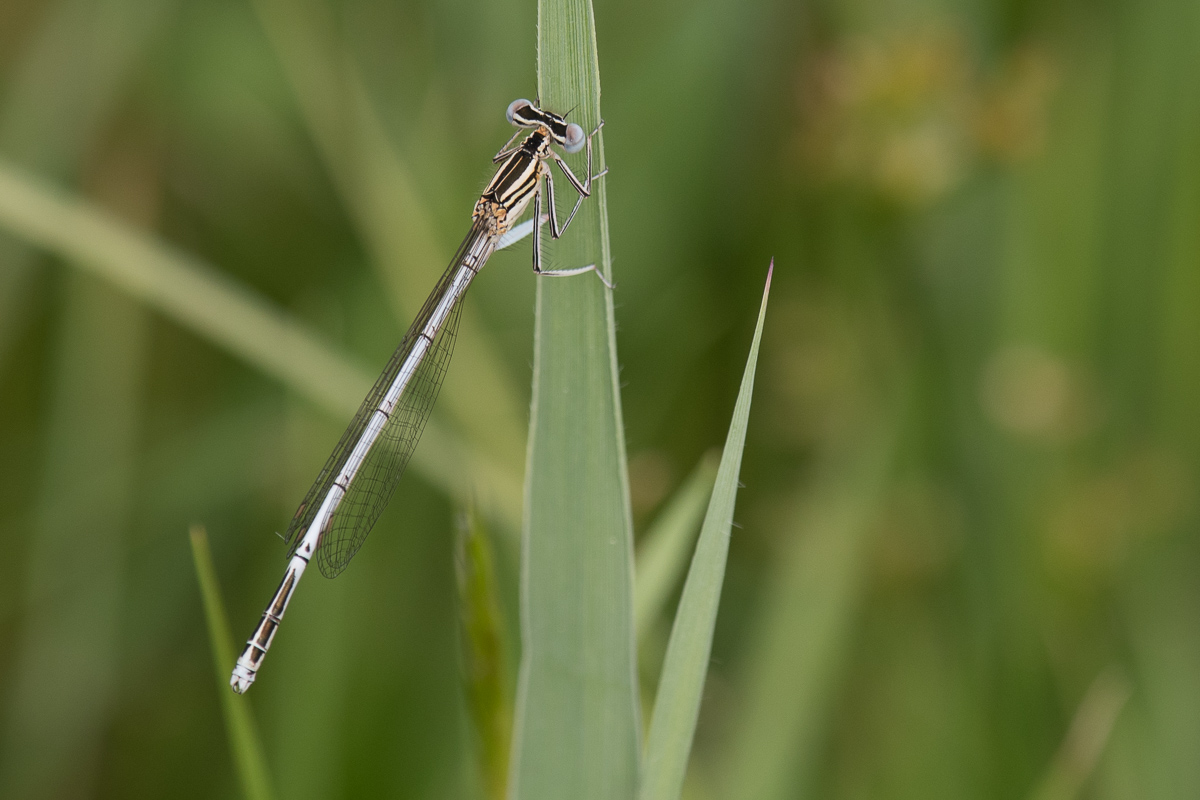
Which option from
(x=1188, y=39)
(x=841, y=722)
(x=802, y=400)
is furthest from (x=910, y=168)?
(x=841, y=722)

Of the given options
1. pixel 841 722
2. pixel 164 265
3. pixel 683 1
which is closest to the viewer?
pixel 164 265

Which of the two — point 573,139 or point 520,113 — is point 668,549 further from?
point 520,113

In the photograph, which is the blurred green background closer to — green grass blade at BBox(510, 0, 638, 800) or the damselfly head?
the damselfly head

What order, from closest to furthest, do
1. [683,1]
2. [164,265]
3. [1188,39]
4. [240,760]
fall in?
1. [240,760]
2. [164,265]
3. [1188,39]
4. [683,1]

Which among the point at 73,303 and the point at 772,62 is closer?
the point at 73,303

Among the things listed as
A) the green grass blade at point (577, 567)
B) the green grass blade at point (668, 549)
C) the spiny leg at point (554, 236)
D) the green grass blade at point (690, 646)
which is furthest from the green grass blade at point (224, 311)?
the green grass blade at point (690, 646)

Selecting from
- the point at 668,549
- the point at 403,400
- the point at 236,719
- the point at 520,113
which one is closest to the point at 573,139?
the point at 520,113

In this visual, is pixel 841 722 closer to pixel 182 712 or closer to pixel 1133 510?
pixel 1133 510
